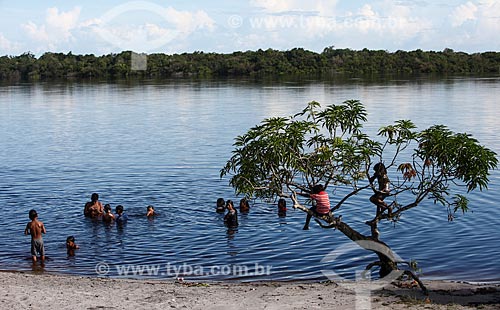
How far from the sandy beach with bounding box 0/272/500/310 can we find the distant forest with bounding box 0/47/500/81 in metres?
137

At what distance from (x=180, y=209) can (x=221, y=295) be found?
1128cm

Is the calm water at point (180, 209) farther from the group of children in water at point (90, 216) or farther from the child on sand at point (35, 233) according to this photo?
the child on sand at point (35, 233)

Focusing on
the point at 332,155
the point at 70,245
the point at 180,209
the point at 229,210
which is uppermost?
the point at 332,155

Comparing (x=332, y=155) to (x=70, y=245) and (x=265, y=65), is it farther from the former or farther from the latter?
(x=265, y=65)

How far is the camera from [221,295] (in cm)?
1549

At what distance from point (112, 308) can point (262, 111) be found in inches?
1874

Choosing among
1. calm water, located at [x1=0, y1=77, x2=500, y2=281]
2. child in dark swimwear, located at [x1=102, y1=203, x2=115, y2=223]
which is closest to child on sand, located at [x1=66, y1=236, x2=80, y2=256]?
calm water, located at [x1=0, y1=77, x2=500, y2=281]

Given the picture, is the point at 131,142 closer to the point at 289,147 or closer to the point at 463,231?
the point at 463,231

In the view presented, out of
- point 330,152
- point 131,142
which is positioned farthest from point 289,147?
point 131,142

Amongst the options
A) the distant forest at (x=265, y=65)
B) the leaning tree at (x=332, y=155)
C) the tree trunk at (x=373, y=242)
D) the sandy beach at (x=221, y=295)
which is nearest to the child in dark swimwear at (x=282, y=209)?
the sandy beach at (x=221, y=295)

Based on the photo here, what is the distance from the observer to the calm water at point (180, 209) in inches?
788

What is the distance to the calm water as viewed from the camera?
20.0 metres

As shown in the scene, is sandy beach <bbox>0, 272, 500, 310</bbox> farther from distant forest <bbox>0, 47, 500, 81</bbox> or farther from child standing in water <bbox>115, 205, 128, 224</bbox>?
distant forest <bbox>0, 47, 500, 81</bbox>

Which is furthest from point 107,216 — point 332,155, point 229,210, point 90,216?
point 332,155
